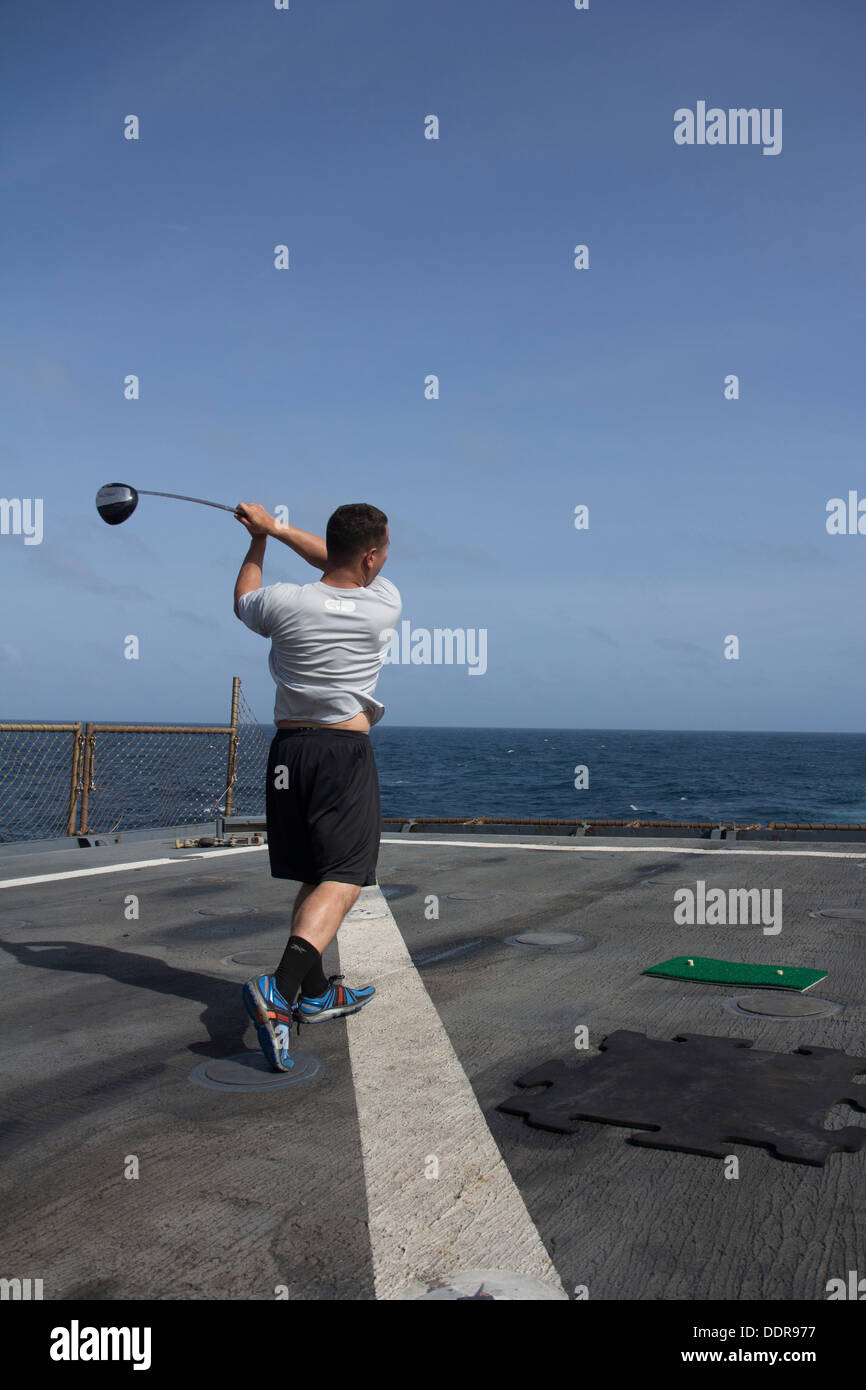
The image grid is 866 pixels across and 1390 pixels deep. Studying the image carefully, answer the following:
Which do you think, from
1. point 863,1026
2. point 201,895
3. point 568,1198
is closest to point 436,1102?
point 568,1198

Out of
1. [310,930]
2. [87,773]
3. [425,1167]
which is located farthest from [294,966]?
[87,773]

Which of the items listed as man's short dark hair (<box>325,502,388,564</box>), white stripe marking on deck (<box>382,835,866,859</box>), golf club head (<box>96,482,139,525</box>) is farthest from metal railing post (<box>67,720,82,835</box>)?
A: man's short dark hair (<box>325,502,388,564</box>)

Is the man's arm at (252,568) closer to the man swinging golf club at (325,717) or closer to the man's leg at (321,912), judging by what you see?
the man swinging golf club at (325,717)

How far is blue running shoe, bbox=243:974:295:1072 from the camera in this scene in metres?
3.15

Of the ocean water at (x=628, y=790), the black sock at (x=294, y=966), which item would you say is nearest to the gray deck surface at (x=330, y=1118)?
the black sock at (x=294, y=966)

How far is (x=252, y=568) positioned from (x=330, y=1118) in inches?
82.5

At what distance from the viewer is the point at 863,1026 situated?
3.55 meters

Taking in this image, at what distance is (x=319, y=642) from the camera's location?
365 cm

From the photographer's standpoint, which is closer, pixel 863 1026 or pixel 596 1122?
pixel 596 1122

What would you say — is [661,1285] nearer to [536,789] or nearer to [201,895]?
[201,895]

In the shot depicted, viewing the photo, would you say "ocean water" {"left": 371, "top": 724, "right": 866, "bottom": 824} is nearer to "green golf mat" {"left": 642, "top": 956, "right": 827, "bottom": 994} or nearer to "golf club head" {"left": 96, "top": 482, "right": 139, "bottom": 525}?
"green golf mat" {"left": 642, "top": 956, "right": 827, "bottom": 994}

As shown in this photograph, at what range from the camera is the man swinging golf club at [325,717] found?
3.58 m

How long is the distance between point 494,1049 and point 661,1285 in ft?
4.95
